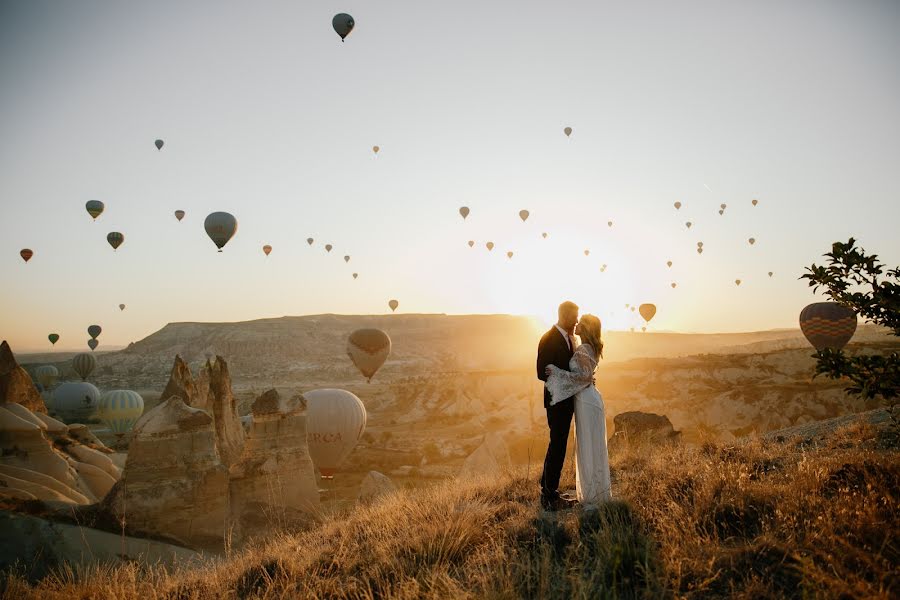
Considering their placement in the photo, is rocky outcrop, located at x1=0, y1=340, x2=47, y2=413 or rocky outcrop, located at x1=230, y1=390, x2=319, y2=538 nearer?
rocky outcrop, located at x1=230, y1=390, x2=319, y2=538

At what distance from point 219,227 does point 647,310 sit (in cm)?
3122

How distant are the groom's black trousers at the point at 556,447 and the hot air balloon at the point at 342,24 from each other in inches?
1034

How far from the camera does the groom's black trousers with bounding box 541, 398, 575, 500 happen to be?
5.62 metres

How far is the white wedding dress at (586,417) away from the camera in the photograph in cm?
558

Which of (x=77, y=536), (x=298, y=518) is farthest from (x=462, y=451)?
(x=77, y=536)

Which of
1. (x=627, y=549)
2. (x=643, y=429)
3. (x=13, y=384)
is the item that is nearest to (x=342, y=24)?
(x=13, y=384)

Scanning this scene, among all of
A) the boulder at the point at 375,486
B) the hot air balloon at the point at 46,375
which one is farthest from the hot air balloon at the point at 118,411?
the hot air balloon at the point at 46,375

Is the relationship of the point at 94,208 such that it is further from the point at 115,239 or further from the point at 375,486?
the point at 375,486

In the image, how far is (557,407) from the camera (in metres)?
5.73

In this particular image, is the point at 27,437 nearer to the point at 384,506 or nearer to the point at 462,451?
the point at 384,506

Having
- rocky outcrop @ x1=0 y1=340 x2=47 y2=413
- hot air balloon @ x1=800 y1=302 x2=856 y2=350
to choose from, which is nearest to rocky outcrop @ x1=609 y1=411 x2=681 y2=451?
hot air balloon @ x1=800 y1=302 x2=856 y2=350

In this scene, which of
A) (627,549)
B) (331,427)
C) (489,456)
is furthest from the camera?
(331,427)

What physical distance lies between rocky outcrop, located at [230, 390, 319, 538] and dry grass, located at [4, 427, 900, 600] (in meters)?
9.35

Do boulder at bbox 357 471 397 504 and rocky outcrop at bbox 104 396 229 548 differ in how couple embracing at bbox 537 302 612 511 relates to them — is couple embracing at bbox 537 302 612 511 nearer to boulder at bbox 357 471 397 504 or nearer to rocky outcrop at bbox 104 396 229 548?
rocky outcrop at bbox 104 396 229 548
